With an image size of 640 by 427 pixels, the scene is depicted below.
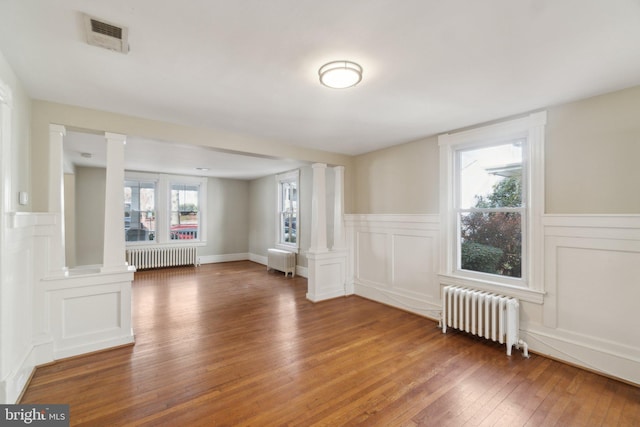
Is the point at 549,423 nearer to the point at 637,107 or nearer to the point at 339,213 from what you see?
the point at 637,107

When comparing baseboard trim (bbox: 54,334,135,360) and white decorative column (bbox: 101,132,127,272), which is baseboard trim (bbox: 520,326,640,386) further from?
white decorative column (bbox: 101,132,127,272)

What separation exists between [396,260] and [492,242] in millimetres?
1358

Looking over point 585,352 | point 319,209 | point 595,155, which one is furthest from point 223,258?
point 595,155

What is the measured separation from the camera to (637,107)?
92.0 inches

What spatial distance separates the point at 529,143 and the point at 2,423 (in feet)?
15.6

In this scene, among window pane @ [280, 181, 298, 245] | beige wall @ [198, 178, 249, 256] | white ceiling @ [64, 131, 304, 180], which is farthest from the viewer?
beige wall @ [198, 178, 249, 256]

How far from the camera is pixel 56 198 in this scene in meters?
2.70

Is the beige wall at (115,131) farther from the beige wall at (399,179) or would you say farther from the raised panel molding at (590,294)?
the raised panel molding at (590,294)

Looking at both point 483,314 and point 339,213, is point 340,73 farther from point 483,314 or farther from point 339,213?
point 339,213

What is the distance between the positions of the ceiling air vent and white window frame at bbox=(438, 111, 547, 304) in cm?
343

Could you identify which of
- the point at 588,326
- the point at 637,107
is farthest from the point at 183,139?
the point at 588,326

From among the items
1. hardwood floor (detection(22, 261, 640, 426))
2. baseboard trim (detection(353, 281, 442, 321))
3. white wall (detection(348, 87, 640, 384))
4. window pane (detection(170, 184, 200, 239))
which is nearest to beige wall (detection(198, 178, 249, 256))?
window pane (detection(170, 184, 200, 239))

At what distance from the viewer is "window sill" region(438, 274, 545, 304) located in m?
2.89

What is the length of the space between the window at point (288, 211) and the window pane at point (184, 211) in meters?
2.47
